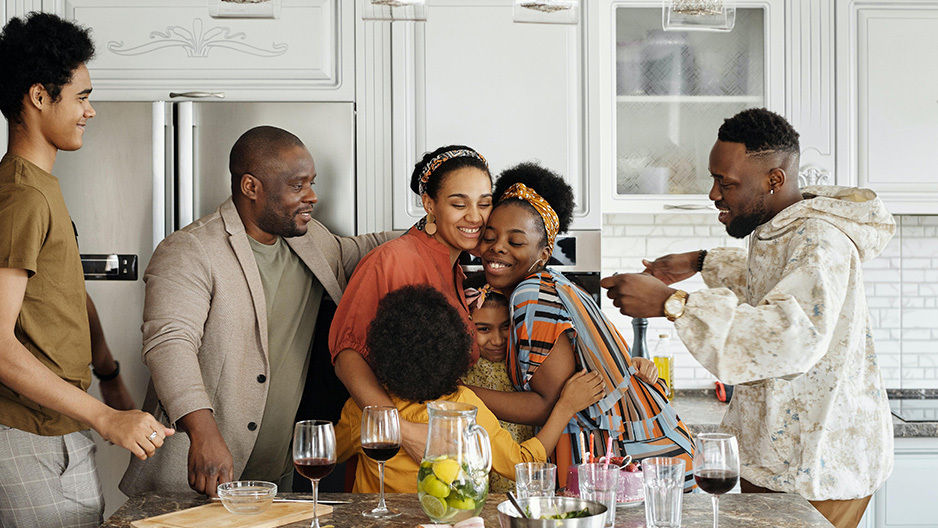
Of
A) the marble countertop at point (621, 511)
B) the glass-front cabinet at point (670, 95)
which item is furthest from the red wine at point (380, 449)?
the glass-front cabinet at point (670, 95)

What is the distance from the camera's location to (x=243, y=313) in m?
2.39

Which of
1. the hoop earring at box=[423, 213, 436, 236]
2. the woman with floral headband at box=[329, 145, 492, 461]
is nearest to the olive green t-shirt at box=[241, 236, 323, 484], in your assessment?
the woman with floral headband at box=[329, 145, 492, 461]

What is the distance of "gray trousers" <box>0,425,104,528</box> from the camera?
199 cm

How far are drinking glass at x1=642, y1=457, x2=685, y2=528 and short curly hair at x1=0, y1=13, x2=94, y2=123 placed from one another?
5.10ft

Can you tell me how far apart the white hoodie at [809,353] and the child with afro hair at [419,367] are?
0.50m

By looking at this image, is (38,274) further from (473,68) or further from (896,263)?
(896,263)

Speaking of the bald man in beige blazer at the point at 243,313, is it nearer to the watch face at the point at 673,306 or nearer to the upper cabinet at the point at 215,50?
the upper cabinet at the point at 215,50

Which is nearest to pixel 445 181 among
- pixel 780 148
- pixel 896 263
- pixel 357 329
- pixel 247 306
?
pixel 357 329

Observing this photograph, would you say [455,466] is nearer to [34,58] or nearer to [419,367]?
[419,367]

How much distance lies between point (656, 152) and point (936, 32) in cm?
108

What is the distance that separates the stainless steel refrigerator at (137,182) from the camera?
2.88 metres

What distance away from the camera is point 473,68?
9.79 ft

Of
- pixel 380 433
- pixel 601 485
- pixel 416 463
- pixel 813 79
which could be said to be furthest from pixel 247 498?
pixel 813 79

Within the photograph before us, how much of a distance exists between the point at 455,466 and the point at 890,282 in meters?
2.78
